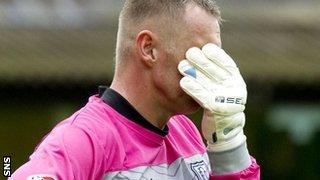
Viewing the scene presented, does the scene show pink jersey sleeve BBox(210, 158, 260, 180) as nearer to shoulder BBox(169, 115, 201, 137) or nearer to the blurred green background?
shoulder BBox(169, 115, 201, 137)

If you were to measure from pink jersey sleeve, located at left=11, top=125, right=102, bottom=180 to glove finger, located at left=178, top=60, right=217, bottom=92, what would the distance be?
0.35m

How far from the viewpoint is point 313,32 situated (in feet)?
28.5

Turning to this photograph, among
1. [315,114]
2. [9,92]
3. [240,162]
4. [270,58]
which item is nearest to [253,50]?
[270,58]

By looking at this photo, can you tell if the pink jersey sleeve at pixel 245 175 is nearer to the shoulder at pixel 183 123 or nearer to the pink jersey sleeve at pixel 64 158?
the shoulder at pixel 183 123

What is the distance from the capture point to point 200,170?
3201 millimetres

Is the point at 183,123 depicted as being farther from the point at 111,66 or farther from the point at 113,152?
the point at 111,66

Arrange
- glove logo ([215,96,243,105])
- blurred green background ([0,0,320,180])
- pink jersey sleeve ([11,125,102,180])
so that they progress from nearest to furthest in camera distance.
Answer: pink jersey sleeve ([11,125,102,180]), glove logo ([215,96,243,105]), blurred green background ([0,0,320,180])

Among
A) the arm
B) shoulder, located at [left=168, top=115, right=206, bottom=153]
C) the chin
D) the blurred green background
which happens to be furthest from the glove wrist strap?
the blurred green background

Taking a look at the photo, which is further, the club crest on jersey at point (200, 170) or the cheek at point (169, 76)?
the club crest on jersey at point (200, 170)

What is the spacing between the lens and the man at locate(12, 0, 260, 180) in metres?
2.90

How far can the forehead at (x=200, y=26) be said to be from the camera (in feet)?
9.77

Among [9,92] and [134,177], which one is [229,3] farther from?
[134,177]

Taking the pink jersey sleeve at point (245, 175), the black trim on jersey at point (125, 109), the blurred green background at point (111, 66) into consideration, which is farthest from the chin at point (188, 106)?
the blurred green background at point (111, 66)

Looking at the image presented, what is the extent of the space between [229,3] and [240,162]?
18.6ft
